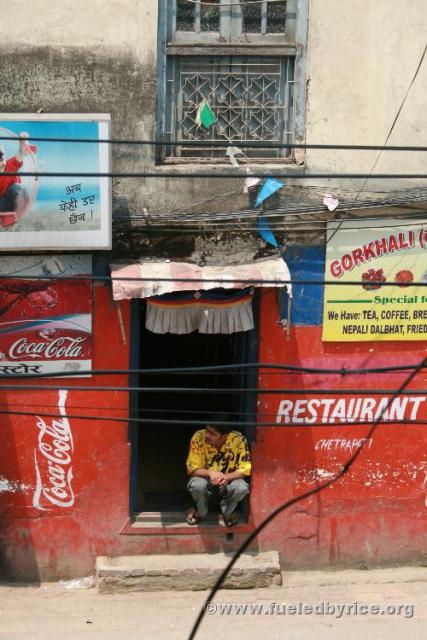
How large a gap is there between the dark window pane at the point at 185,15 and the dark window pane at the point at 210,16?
0.08 m

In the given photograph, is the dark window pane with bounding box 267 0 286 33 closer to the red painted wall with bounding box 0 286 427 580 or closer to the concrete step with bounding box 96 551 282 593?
the red painted wall with bounding box 0 286 427 580

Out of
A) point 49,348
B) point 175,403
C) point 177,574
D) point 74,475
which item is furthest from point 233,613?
point 175,403

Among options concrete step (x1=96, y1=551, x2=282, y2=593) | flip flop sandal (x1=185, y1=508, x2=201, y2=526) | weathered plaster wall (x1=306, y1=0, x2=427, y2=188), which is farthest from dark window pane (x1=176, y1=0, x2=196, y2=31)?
concrete step (x1=96, y1=551, x2=282, y2=593)

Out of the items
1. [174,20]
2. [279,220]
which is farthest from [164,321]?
[174,20]

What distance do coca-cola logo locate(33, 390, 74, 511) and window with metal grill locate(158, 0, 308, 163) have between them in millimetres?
2596

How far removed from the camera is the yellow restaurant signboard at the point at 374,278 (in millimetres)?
8273

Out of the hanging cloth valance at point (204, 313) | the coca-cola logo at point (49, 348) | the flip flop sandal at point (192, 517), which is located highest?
the hanging cloth valance at point (204, 313)

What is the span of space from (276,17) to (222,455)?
3.96 metres

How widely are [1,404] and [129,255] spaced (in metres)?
1.76

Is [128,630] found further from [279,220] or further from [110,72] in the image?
[110,72]

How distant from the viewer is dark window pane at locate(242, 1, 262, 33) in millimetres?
8078

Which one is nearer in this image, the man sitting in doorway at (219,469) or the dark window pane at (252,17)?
the dark window pane at (252,17)

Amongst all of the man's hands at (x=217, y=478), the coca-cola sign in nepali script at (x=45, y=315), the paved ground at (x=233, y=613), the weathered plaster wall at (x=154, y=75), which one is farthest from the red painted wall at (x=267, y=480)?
the weathered plaster wall at (x=154, y=75)

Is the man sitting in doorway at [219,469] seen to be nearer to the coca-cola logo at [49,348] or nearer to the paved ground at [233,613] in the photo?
the paved ground at [233,613]
